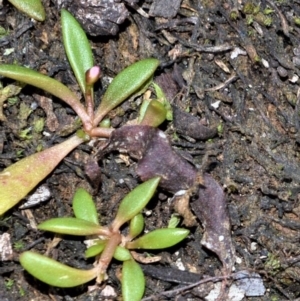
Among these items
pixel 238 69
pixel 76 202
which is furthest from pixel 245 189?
pixel 76 202

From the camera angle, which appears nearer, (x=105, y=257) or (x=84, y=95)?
(x=105, y=257)

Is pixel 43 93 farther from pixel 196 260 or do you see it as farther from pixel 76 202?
pixel 196 260

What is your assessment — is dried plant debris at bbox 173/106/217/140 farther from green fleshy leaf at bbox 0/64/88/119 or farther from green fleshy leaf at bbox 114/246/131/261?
green fleshy leaf at bbox 114/246/131/261

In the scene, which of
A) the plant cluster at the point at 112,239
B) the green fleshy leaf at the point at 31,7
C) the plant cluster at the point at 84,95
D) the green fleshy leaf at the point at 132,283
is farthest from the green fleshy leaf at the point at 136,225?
the green fleshy leaf at the point at 31,7

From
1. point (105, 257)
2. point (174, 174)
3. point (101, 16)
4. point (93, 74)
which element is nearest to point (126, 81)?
point (93, 74)

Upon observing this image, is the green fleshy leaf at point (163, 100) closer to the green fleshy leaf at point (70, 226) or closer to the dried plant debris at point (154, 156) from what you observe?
the dried plant debris at point (154, 156)

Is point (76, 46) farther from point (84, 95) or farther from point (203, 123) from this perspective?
point (203, 123)
